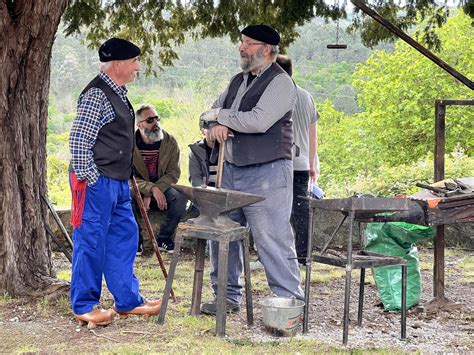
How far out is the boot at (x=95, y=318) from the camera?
4.57 metres

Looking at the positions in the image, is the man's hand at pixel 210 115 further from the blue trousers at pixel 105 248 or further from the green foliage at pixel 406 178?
the green foliage at pixel 406 178

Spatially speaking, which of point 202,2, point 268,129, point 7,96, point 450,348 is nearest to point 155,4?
point 202,2

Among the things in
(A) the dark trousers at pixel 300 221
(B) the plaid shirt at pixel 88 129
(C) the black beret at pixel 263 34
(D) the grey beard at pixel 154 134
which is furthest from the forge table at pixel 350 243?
(D) the grey beard at pixel 154 134

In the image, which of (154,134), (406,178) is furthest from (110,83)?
(406,178)

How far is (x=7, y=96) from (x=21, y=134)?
11.2 inches

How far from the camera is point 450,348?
4.30 m

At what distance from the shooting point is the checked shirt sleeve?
443 centimetres

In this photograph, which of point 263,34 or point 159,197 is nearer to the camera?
point 263,34

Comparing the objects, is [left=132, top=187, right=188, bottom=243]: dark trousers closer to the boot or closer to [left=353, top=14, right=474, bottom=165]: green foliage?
the boot

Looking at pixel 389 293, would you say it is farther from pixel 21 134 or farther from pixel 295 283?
pixel 21 134

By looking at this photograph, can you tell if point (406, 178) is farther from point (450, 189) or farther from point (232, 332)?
point (232, 332)

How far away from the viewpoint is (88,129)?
14.6ft

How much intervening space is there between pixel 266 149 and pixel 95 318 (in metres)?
1.42

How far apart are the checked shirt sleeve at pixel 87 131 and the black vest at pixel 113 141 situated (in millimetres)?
33
